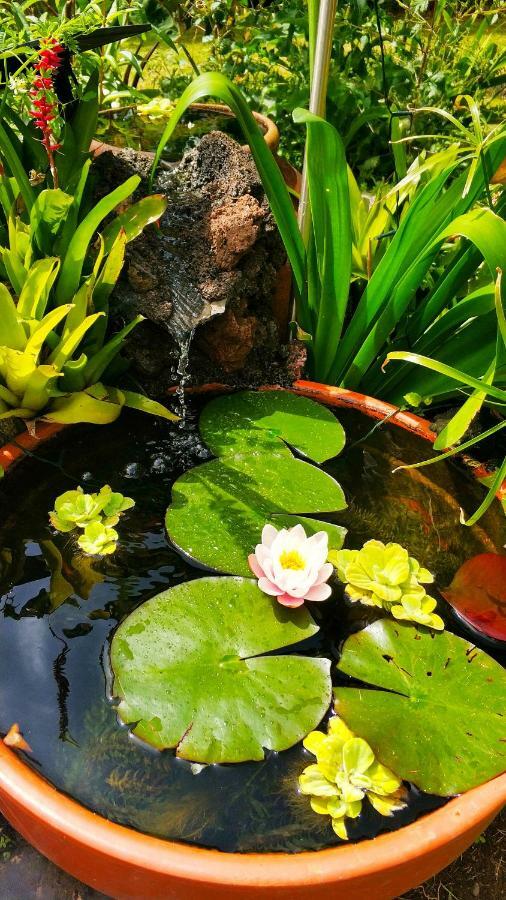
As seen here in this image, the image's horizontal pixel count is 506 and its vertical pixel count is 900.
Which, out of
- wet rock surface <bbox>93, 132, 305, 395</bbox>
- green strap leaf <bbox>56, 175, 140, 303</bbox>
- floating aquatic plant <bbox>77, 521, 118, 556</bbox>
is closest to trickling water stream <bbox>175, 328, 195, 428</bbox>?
wet rock surface <bbox>93, 132, 305, 395</bbox>

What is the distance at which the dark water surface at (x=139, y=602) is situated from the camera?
92 cm

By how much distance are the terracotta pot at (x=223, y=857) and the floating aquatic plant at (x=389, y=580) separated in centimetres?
29

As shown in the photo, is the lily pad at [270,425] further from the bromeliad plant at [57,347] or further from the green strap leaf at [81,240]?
the green strap leaf at [81,240]

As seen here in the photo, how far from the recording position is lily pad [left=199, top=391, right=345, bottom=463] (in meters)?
1.47

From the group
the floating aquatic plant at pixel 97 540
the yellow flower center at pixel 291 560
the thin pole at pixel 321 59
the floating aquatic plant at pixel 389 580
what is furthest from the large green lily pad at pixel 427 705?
the thin pole at pixel 321 59

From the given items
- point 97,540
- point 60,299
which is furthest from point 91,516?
point 60,299

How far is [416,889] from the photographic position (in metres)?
1.15

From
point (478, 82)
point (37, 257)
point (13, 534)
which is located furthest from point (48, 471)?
point (478, 82)

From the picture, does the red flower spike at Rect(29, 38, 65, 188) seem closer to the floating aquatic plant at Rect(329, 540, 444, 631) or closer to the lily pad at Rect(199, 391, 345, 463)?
the lily pad at Rect(199, 391, 345, 463)

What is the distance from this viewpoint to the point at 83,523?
124 centimetres

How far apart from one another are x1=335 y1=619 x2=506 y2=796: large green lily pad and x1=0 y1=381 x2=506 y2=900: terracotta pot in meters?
0.06

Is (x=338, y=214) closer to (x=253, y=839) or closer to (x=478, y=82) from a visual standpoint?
(x=253, y=839)

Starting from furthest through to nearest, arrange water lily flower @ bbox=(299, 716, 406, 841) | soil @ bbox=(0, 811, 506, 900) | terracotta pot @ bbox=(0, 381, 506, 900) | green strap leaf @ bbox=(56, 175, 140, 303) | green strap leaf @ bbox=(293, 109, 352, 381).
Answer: green strap leaf @ bbox=(293, 109, 352, 381) → green strap leaf @ bbox=(56, 175, 140, 303) → soil @ bbox=(0, 811, 506, 900) → water lily flower @ bbox=(299, 716, 406, 841) → terracotta pot @ bbox=(0, 381, 506, 900)

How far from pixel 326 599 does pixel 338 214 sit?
0.87m
